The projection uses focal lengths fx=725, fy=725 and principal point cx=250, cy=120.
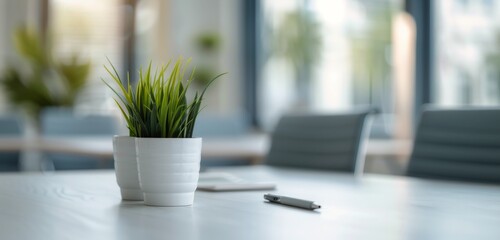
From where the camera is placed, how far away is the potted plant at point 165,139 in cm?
119

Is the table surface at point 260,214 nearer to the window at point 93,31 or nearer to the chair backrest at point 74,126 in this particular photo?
the chair backrest at point 74,126

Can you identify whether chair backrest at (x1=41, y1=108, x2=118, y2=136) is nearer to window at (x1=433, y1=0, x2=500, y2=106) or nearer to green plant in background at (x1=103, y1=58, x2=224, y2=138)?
window at (x1=433, y1=0, x2=500, y2=106)

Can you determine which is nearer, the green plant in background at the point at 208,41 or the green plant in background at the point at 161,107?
the green plant in background at the point at 161,107

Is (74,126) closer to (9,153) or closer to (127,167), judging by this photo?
(9,153)

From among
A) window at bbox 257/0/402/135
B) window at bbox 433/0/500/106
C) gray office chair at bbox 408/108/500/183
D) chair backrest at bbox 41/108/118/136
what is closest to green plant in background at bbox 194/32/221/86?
window at bbox 257/0/402/135

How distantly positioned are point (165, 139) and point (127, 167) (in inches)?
5.3

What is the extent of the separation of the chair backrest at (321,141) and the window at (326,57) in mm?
2609

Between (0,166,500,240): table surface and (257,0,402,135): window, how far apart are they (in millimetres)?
3466

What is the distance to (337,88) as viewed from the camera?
18.4ft

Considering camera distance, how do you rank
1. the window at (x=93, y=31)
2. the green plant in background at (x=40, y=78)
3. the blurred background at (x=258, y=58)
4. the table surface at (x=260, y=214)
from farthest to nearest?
the window at (x=93, y=31)
the green plant in background at (x=40, y=78)
the blurred background at (x=258, y=58)
the table surface at (x=260, y=214)

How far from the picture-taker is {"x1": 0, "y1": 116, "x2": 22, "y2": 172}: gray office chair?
4.13 meters

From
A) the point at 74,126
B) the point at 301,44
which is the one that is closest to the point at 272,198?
the point at 74,126

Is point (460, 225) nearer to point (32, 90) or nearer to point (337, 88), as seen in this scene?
point (337, 88)

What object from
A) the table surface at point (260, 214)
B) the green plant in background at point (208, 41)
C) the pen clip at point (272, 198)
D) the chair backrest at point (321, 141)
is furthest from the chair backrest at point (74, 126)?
the pen clip at point (272, 198)
